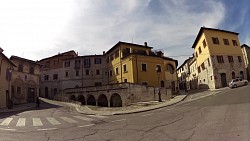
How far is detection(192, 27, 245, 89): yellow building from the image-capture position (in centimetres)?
3300

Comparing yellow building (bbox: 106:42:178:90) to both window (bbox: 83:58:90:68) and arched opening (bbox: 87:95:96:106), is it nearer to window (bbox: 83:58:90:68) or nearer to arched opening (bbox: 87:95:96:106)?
arched opening (bbox: 87:95:96:106)

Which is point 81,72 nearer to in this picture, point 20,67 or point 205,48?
point 20,67

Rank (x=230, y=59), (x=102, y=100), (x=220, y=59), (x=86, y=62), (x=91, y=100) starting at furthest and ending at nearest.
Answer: (x=86, y=62) → (x=91, y=100) → (x=102, y=100) → (x=230, y=59) → (x=220, y=59)

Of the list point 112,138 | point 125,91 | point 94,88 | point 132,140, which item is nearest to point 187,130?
point 132,140

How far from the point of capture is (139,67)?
35875 mm

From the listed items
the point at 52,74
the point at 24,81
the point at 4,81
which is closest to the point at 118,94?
the point at 4,81

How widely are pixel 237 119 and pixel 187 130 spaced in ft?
8.50

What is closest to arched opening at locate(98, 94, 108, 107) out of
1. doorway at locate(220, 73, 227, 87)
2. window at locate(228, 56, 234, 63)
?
doorway at locate(220, 73, 227, 87)

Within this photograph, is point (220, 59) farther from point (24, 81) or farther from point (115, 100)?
point (24, 81)

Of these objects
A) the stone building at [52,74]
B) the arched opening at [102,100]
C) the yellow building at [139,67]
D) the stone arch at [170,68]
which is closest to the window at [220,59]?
the yellow building at [139,67]

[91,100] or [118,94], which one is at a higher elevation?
[118,94]

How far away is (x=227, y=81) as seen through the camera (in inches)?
1293

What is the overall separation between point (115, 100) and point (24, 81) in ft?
59.9

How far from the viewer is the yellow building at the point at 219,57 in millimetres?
33000
